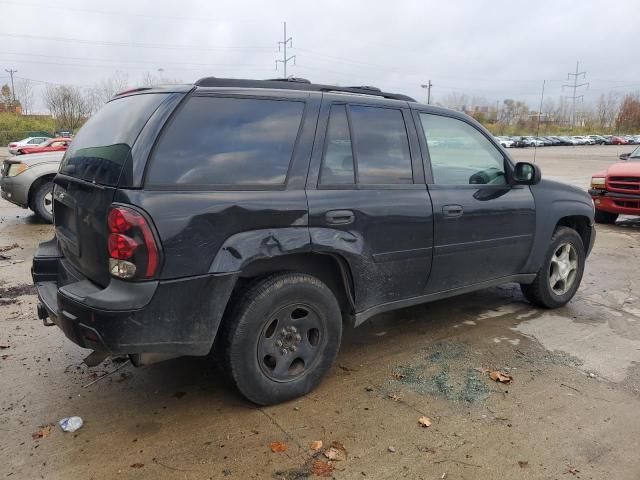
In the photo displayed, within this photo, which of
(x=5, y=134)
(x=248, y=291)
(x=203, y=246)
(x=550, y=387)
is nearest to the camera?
(x=203, y=246)

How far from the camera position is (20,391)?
136 inches

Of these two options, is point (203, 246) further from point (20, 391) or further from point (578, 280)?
point (578, 280)

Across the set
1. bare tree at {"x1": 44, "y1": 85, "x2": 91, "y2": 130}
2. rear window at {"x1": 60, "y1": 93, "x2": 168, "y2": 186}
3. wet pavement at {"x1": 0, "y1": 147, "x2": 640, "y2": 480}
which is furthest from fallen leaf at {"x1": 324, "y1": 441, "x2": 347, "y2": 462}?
bare tree at {"x1": 44, "y1": 85, "x2": 91, "y2": 130}

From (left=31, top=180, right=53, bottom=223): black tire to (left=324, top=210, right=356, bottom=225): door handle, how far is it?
7838 mm

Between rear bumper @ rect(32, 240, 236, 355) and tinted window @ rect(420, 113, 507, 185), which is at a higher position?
tinted window @ rect(420, 113, 507, 185)

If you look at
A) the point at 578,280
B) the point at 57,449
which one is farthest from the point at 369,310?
the point at 578,280

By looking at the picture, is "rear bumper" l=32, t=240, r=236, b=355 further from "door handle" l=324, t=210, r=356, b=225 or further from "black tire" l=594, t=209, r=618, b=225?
"black tire" l=594, t=209, r=618, b=225

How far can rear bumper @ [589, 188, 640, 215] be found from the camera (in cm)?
985

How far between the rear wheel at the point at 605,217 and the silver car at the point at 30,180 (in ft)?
34.9

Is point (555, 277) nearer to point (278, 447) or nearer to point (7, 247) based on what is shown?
Answer: point (278, 447)

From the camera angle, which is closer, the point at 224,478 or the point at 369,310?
the point at 224,478

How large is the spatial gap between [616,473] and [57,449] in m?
2.96

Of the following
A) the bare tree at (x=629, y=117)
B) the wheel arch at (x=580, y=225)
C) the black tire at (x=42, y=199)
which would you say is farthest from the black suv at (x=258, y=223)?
the bare tree at (x=629, y=117)

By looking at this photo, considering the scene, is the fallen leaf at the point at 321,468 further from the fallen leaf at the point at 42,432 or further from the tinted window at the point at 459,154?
the tinted window at the point at 459,154
